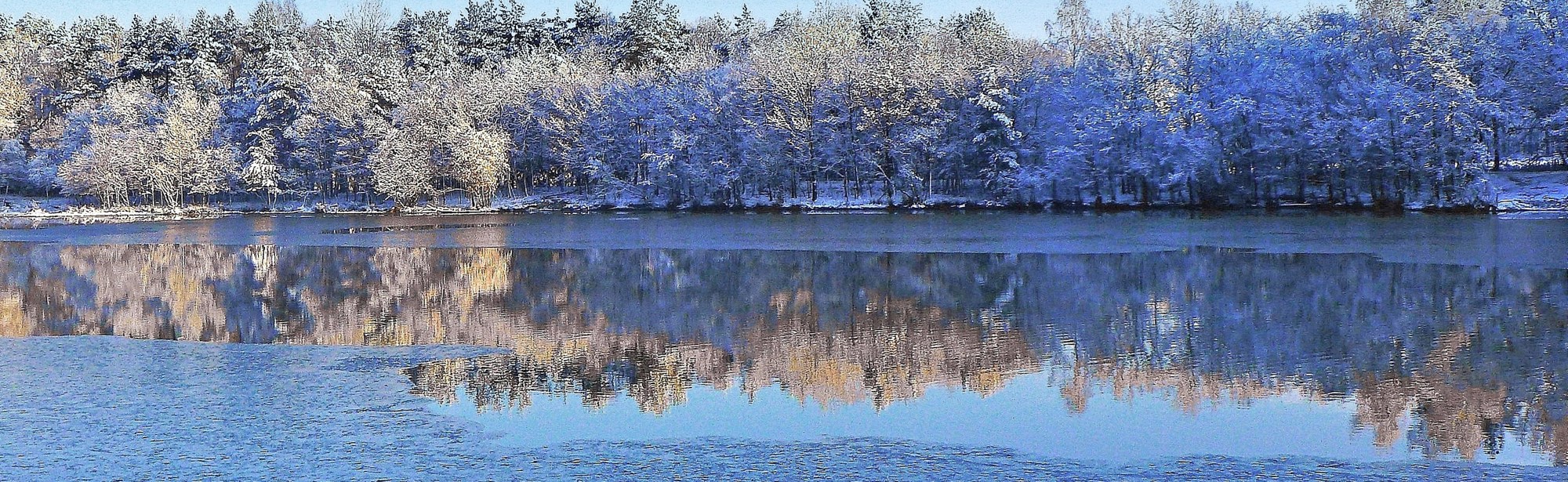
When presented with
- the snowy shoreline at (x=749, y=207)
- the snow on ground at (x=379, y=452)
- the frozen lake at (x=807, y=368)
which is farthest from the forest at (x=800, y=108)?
the snow on ground at (x=379, y=452)

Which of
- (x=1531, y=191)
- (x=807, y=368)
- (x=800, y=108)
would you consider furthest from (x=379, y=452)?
(x=800, y=108)

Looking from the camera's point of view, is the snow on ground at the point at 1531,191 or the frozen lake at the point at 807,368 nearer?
the frozen lake at the point at 807,368

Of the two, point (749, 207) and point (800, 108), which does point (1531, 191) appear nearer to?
point (800, 108)

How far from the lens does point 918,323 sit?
16.4m

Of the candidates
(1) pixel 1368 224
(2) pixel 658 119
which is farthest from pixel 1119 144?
(2) pixel 658 119

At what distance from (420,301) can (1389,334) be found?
43.7 feet

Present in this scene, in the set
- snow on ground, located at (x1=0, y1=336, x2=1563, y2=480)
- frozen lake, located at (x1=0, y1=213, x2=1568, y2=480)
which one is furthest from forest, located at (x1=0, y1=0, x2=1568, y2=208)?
snow on ground, located at (x1=0, y1=336, x2=1563, y2=480)

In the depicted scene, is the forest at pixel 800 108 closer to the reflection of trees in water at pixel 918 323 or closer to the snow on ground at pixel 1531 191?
the snow on ground at pixel 1531 191

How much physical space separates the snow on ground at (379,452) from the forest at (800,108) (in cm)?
4591

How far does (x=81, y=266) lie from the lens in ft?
95.8

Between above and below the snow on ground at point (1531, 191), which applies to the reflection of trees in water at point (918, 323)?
below

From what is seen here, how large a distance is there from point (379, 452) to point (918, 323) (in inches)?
345

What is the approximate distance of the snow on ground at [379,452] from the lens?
8.14 metres

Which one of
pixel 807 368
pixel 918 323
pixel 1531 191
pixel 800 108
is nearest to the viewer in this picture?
pixel 807 368
